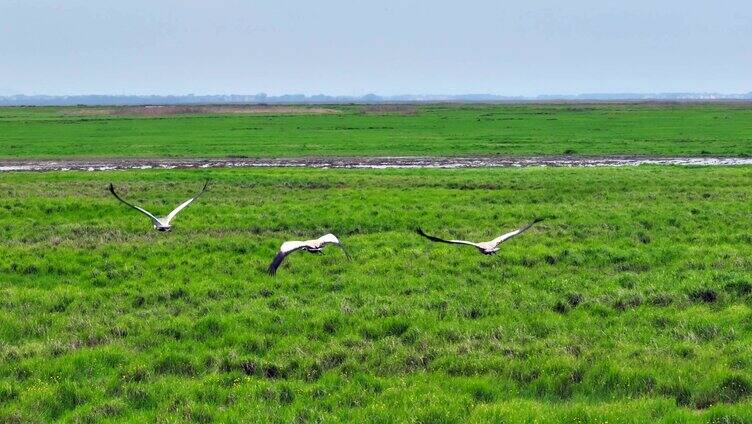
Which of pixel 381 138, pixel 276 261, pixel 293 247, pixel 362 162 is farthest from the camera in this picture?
pixel 381 138

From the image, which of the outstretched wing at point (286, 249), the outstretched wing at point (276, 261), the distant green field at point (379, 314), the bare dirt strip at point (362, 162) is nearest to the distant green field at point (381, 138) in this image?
the bare dirt strip at point (362, 162)

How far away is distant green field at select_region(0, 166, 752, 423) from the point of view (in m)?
8.34

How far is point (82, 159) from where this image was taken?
159 ft

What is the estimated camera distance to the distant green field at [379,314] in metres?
8.34

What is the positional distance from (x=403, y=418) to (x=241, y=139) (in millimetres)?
58314

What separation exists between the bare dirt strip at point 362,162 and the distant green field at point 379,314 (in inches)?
765

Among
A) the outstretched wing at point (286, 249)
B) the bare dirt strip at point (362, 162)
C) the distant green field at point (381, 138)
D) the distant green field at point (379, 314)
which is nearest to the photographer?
the distant green field at point (379, 314)

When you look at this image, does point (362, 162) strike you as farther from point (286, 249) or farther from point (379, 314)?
point (379, 314)

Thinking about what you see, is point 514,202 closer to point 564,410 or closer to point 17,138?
point 564,410

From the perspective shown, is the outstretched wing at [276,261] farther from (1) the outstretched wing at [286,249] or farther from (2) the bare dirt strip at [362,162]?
(2) the bare dirt strip at [362,162]

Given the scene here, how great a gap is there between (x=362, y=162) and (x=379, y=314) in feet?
112

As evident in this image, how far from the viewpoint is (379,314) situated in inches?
453

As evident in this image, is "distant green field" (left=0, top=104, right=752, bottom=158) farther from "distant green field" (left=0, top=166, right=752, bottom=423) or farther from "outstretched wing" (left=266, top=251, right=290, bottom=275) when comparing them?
"outstretched wing" (left=266, top=251, right=290, bottom=275)

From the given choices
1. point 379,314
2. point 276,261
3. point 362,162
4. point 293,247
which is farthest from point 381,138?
point 379,314
